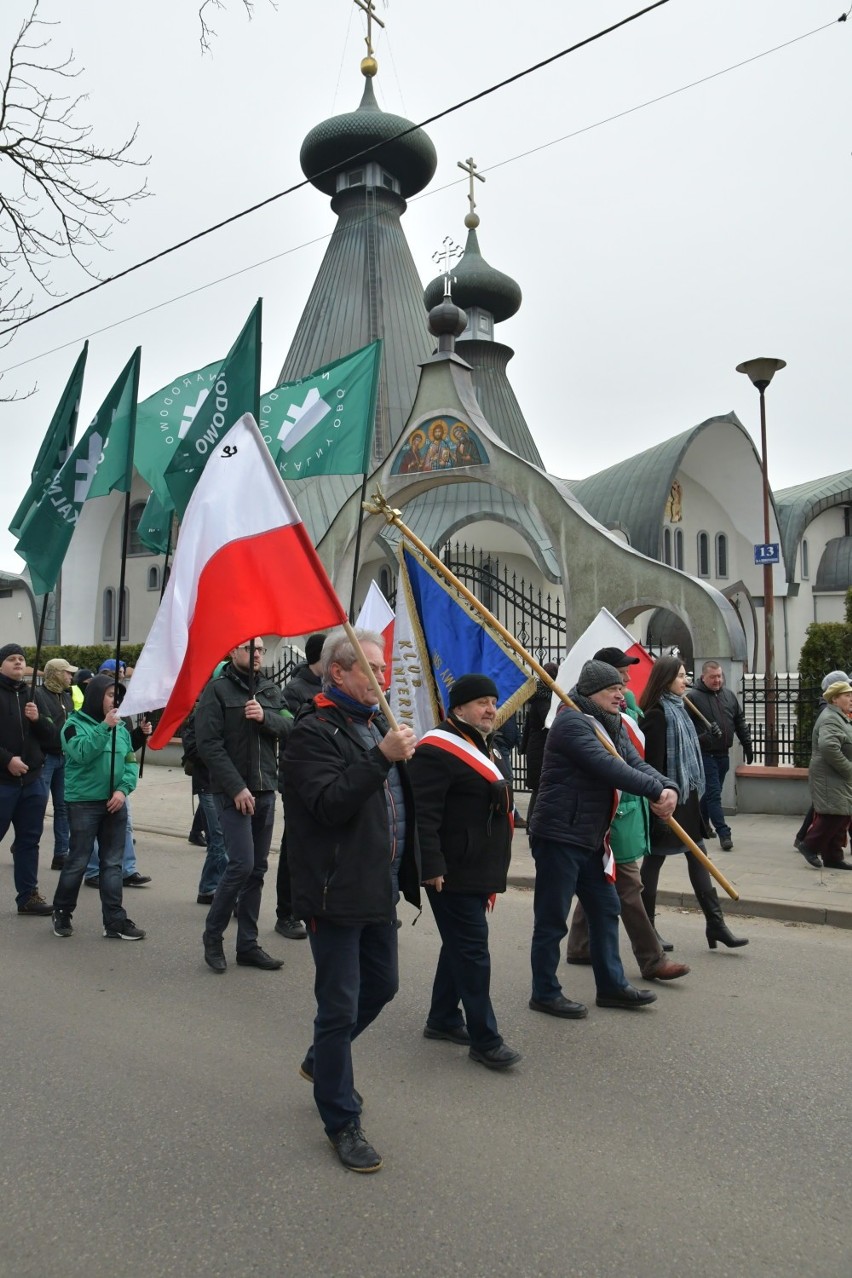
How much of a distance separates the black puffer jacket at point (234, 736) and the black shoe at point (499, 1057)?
224 centimetres

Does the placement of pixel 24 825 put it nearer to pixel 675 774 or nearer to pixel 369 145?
pixel 675 774

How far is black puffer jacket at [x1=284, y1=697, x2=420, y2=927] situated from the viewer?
3.69 m

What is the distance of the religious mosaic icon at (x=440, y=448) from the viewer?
14.7 meters

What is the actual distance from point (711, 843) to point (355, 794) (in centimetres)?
780

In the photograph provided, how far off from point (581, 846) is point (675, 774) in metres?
1.48

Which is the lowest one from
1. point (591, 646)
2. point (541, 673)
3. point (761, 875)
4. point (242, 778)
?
point (761, 875)

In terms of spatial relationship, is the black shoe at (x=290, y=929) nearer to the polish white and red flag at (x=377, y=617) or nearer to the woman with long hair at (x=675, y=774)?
the woman with long hair at (x=675, y=774)

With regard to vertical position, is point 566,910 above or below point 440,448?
below

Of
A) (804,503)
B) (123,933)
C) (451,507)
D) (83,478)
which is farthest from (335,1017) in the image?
(804,503)

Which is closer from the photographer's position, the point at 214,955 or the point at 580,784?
the point at 580,784

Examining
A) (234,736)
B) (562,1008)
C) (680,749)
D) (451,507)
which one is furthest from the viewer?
(451,507)

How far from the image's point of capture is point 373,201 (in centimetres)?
3606

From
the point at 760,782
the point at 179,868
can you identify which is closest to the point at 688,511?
the point at 760,782

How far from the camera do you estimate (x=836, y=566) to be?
114ft
